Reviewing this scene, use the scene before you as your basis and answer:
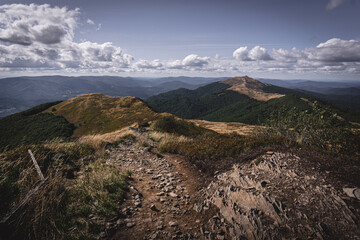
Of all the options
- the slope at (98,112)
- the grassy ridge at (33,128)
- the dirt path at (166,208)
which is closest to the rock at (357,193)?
the dirt path at (166,208)

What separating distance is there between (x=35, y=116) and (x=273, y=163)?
128269 millimetres

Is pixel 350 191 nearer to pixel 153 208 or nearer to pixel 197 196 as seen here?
pixel 197 196

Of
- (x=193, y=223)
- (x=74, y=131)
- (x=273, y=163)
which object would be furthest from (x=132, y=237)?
(x=74, y=131)

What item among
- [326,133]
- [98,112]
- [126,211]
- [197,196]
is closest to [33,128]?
[98,112]

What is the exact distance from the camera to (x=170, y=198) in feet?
21.5

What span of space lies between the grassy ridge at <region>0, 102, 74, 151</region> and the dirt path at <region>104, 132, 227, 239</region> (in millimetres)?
71189

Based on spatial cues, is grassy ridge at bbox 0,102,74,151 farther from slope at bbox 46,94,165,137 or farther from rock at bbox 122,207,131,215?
rock at bbox 122,207,131,215

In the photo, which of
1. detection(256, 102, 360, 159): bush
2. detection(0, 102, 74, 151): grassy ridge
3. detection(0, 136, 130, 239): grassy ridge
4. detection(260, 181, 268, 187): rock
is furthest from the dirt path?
detection(0, 102, 74, 151): grassy ridge

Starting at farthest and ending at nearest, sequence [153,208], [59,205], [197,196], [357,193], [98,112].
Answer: [98,112]
[197,196]
[153,208]
[59,205]
[357,193]

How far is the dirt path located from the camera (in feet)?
15.2

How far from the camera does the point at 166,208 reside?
587cm

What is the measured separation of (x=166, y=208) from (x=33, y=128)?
107387mm

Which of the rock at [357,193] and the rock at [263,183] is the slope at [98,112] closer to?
the rock at [263,183]

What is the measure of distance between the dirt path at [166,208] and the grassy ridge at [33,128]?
71189 mm
